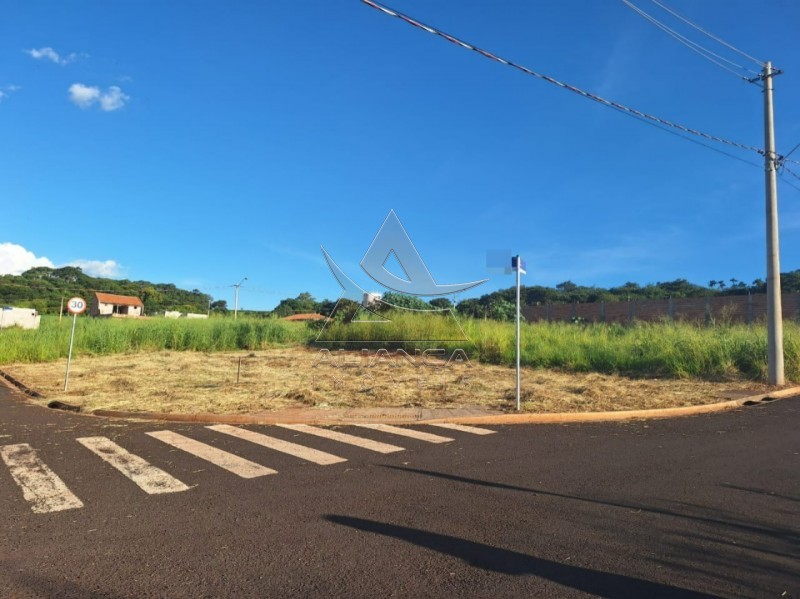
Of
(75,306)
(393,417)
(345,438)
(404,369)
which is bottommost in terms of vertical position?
(345,438)

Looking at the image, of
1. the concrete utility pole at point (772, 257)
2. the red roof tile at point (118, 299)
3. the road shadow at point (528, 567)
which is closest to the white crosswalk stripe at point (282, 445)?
the road shadow at point (528, 567)

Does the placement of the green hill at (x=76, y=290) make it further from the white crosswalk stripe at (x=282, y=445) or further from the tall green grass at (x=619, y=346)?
the white crosswalk stripe at (x=282, y=445)

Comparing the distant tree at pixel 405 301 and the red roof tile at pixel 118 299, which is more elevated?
the red roof tile at pixel 118 299

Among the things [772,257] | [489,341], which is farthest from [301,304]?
[772,257]

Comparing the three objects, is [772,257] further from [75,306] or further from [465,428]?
[75,306]

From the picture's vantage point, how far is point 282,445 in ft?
23.8

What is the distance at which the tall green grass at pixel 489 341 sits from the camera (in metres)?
16.2

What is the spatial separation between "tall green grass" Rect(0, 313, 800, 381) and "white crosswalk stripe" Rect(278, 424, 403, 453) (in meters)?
12.3

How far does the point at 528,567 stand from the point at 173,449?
5.39 metres

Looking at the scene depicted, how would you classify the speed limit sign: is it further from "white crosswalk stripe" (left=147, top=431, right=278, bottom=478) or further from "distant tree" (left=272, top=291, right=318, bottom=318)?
"distant tree" (left=272, top=291, right=318, bottom=318)

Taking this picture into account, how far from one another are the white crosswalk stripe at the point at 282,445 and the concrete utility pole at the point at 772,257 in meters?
12.6

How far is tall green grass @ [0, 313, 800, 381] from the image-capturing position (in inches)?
639

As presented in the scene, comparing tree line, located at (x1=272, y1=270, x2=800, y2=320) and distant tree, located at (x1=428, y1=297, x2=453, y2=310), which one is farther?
tree line, located at (x1=272, y1=270, x2=800, y2=320)

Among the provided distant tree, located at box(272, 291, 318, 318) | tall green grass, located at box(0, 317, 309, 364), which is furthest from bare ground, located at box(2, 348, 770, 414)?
distant tree, located at box(272, 291, 318, 318)
